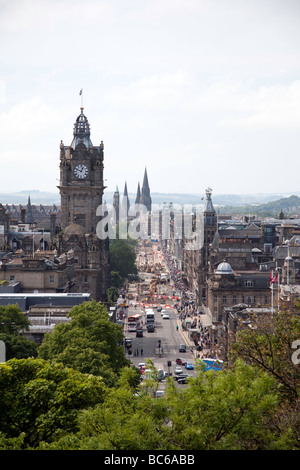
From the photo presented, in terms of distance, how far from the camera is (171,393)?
113 feet

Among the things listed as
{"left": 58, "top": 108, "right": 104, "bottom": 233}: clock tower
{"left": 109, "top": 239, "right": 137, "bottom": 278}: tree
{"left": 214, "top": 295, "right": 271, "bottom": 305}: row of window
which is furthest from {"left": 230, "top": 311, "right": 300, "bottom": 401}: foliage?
{"left": 109, "top": 239, "right": 137, "bottom": 278}: tree

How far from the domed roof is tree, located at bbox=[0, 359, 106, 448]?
2935 inches

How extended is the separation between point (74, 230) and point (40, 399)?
8041 centimetres

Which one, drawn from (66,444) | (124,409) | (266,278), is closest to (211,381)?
(124,409)

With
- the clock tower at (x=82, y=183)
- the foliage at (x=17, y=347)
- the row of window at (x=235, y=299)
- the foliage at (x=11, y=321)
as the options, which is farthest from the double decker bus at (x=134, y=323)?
the foliage at (x=17, y=347)

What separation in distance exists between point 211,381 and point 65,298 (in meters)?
55.4

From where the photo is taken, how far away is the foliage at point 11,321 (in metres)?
70.8

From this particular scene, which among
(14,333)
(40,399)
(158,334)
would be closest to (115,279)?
(158,334)

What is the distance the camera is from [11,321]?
236 ft

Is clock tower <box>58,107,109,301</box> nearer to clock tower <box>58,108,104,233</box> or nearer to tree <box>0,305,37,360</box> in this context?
clock tower <box>58,108,104,233</box>

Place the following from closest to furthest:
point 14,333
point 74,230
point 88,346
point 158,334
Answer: point 88,346 < point 14,333 < point 158,334 < point 74,230

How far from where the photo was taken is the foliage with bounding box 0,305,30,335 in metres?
70.8

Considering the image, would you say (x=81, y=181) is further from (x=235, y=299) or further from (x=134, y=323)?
(x=235, y=299)
